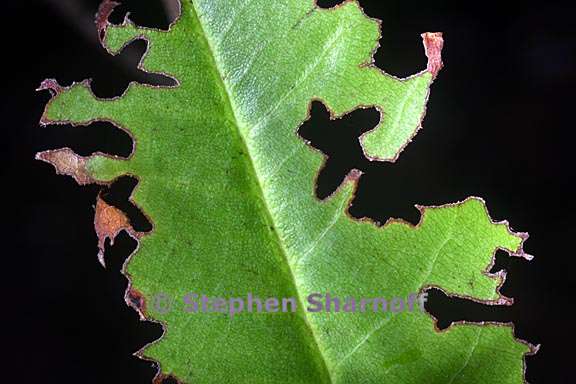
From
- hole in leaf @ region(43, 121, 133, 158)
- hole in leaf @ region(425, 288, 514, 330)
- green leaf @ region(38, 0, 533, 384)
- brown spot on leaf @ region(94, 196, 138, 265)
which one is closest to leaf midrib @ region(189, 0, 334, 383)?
green leaf @ region(38, 0, 533, 384)

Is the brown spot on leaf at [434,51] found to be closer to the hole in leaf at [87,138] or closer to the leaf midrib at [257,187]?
the leaf midrib at [257,187]

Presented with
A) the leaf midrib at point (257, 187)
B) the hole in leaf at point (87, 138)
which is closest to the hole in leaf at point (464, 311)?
the hole in leaf at point (87, 138)

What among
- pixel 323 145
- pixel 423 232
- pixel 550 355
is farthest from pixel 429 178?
pixel 423 232

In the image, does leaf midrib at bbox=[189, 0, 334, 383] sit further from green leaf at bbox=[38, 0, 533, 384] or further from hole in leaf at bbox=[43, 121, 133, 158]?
hole in leaf at bbox=[43, 121, 133, 158]

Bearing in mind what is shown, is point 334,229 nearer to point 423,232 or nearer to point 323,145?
point 423,232

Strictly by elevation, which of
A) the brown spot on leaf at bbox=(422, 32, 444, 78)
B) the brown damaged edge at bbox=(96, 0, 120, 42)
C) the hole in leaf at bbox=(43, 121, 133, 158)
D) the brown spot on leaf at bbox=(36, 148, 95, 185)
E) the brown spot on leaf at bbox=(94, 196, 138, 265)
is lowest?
the hole in leaf at bbox=(43, 121, 133, 158)
